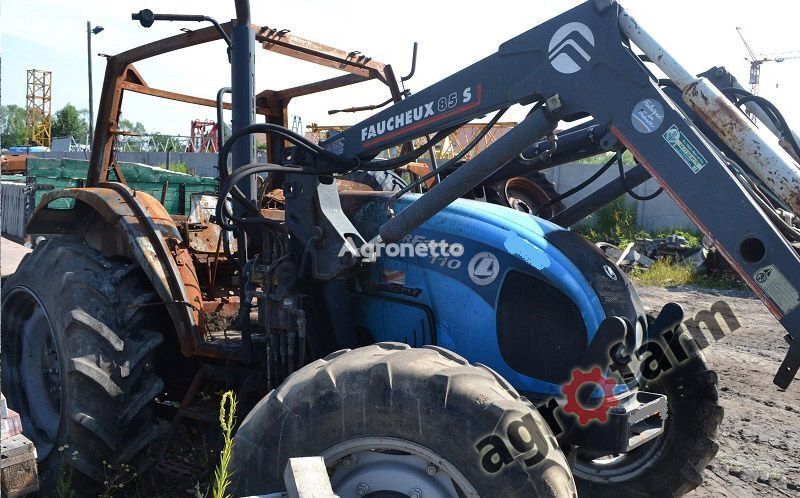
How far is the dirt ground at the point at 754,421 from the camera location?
4.34 m

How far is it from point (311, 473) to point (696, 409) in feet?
7.35

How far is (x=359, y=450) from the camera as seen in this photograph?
8.01 ft

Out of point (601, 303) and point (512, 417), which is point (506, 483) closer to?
point (512, 417)

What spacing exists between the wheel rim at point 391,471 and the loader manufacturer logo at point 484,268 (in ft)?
3.13

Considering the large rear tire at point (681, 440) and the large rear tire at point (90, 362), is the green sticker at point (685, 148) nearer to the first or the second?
the large rear tire at point (681, 440)

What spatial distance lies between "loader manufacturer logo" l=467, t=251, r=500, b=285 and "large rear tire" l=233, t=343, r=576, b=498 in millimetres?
688

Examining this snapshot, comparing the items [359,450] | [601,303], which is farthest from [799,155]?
[359,450]

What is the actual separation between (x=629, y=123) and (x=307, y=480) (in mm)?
1719

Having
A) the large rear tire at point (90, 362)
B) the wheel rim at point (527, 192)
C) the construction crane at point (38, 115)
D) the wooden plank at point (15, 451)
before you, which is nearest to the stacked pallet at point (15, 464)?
the wooden plank at point (15, 451)

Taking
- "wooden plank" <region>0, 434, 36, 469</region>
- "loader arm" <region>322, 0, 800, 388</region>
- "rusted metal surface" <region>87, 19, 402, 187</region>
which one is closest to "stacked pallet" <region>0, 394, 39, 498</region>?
"wooden plank" <region>0, 434, 36, 469</region>

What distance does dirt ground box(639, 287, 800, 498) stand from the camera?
4.34 metres

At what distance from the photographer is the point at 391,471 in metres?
2.41

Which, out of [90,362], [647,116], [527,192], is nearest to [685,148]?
[647,116]

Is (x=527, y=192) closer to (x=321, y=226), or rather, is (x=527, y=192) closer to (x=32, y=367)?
(x=321, y=226)
